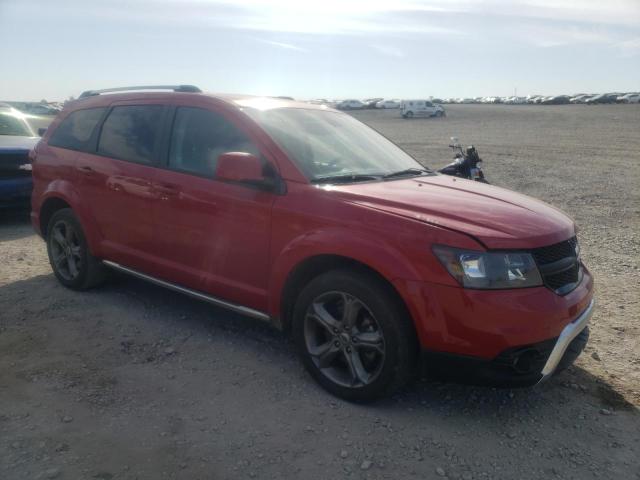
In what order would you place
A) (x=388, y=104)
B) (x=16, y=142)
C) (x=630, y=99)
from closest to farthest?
1. (x=16, y=142)
2. (x=630, y=99)
3. (x=388, y=104)

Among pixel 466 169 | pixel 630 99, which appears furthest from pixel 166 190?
pixel 630 99

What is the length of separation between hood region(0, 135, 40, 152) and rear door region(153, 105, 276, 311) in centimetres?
489

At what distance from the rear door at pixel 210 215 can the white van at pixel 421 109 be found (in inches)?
1868

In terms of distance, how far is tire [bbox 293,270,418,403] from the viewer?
315cm

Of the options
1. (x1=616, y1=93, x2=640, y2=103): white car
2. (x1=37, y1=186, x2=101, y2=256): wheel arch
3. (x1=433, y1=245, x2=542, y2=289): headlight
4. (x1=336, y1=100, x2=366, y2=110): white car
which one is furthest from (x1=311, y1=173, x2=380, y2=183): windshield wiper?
(x1=616, y1=93, x2=640, y2=103): white car

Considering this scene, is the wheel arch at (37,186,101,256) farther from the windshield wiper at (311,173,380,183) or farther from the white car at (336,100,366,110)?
the white car at (336,100,366,110)

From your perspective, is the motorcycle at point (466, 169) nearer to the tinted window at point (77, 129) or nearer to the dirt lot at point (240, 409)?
the dirt lot at point (240, 409)

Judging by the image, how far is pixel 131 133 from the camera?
15.4 ft

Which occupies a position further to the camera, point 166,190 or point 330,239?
point 166,190

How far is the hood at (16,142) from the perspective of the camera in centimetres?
810

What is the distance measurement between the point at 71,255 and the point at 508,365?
4.01 meters

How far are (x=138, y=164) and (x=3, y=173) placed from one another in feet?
14.6

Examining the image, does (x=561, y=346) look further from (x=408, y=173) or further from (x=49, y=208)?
(x=49, y=208)

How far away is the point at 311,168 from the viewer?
3748 millimetres
